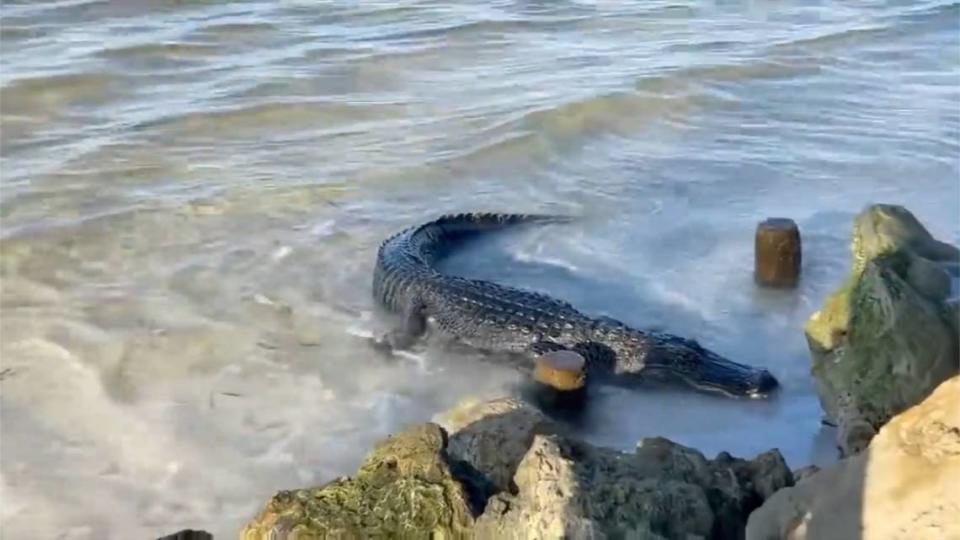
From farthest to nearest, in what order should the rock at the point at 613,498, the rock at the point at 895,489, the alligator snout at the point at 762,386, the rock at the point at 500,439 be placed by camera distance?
1. the alligator snout at the point at 762,386
2. the rock at the point at 500,439
3. the rock at the point at 613,498
4. the rock at the point at 895,489

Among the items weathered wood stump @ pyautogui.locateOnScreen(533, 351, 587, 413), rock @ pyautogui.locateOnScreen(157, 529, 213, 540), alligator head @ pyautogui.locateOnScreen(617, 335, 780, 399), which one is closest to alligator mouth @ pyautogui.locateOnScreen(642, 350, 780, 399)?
alligator head @ pyautogui.locateOnScreen(617, 335, 780, 399)

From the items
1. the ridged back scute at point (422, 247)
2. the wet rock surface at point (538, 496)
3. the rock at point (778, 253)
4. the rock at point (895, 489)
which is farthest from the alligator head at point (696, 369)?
the rock at point (895, 489)

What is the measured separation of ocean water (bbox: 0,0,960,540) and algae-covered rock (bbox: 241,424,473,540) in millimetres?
1343

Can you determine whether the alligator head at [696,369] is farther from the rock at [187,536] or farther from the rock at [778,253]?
the rock at [187,536]

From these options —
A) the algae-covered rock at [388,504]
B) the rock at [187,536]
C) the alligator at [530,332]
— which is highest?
the algae-covered rock at [388,504]

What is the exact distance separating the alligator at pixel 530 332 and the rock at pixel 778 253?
0.79 metres

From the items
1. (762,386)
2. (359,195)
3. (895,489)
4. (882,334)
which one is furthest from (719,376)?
(359,195)

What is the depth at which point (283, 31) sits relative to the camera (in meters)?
12.8

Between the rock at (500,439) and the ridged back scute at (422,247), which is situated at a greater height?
the rock at (500,439)

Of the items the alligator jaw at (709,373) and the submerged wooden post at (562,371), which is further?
the alligator jaw at (709,373)

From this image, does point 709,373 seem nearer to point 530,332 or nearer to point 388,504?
point 530,332

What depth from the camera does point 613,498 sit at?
302 centimetres

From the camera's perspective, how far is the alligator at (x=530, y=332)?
18.0 ft

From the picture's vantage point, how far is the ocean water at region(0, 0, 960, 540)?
516 centimetres
